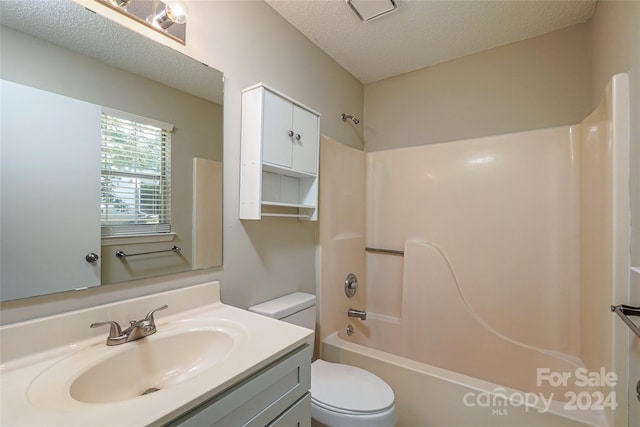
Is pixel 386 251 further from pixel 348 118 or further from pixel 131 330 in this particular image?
pixel 131 330

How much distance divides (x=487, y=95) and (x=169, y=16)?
205cm

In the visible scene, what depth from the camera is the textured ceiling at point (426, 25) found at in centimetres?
160

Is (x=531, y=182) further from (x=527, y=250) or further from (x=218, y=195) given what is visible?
(x=218, y=195)

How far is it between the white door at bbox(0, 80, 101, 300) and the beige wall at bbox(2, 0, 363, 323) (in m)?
0.08

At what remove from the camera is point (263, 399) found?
0.83m

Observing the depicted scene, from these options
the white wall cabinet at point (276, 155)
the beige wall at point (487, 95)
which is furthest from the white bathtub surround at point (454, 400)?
the beige wall at point (487, 95)

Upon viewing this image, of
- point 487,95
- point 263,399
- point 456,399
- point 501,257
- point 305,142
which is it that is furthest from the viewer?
point 487,95

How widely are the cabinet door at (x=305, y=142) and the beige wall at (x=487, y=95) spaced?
3.33ft

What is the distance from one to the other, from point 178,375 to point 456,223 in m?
1.88

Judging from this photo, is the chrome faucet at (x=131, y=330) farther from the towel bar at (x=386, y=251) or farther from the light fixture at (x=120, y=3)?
the towel bar at (x=386, y=251)


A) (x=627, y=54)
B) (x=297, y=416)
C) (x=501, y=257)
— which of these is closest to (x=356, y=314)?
(x=501, y=257)

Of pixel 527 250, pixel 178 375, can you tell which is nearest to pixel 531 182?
pixel 527 250

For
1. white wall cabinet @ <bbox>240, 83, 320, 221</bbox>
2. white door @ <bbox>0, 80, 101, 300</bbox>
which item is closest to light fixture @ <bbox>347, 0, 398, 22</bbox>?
white wall cabinet @ <bbox>240, 83, 320, 221</bbox>

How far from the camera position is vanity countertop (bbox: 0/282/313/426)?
0.59 metres
